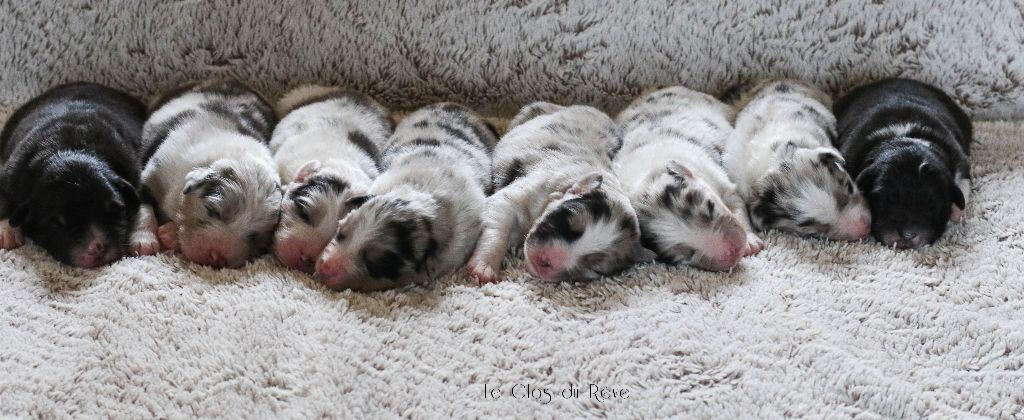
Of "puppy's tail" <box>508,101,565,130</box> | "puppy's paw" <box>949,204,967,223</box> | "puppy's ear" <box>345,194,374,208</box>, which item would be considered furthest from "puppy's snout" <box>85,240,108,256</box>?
"puppy's paw" <box>949,204,967,223</box>

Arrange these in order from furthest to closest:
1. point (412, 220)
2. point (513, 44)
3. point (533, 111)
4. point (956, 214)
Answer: point (513, 44), point (533, 111), point (956, 214), point (412, 220)

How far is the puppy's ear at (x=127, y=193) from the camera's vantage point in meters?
3.44

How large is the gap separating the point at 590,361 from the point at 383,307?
745 millimetres

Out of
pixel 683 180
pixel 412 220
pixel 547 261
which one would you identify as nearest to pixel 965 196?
pixel 683 180

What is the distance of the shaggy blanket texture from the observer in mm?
2512

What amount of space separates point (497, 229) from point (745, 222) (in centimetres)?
104

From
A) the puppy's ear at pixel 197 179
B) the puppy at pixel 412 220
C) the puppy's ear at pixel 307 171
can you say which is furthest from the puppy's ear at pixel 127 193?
the puppy at pixel 412 220

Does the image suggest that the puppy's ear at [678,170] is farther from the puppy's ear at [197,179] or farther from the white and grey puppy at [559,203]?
the puppy's ear at [197,179]

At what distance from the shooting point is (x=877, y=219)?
3512 mm

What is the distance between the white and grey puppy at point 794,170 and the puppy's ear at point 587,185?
77cm

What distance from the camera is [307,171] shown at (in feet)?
11.3

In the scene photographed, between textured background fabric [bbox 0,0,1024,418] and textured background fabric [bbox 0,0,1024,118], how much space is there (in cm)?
1

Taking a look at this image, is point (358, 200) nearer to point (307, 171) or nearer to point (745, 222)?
point (307, 171)

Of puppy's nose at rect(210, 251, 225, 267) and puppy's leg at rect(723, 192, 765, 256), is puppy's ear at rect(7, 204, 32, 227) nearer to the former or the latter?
puppy's nose at rect(210, 251, 225, 267)
